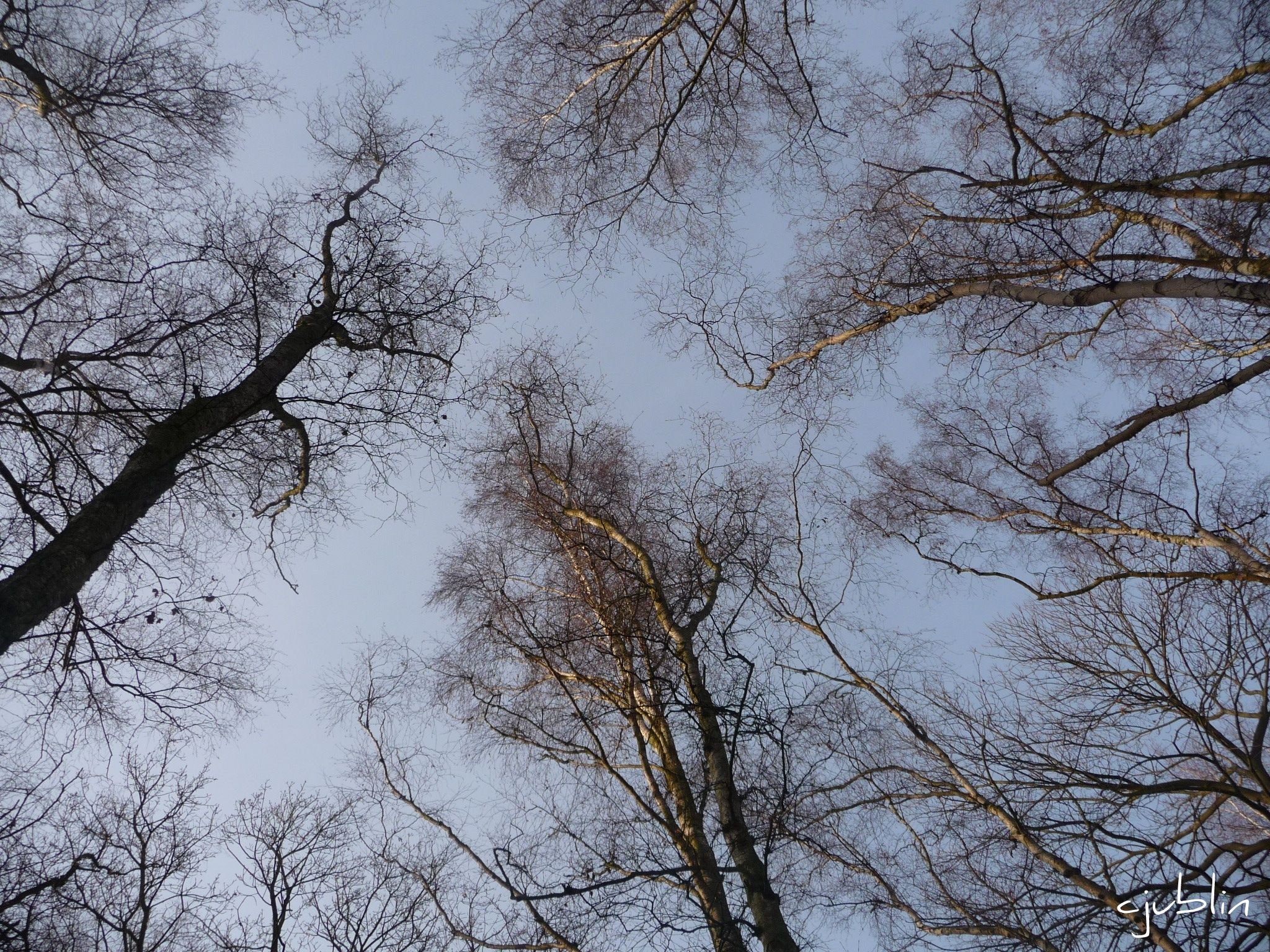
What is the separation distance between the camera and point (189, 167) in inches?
239

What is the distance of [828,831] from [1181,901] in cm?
239

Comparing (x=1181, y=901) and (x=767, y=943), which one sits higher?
(x=1181, y=901)

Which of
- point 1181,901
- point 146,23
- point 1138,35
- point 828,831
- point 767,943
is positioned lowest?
point 767,943

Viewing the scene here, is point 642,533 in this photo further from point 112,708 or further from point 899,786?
point 112,708

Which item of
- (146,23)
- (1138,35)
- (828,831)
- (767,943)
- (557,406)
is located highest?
(1138,35)

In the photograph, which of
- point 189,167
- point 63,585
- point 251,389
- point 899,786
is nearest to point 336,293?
point 251,389

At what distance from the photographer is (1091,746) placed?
215 inches

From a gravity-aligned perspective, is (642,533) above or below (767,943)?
above

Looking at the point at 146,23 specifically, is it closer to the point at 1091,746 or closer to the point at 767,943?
the point at 767,943

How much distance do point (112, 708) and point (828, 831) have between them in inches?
225

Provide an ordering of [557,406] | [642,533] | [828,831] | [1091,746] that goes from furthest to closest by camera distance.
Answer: [557,406] → [642,533] → [828,831] → [1091,746]

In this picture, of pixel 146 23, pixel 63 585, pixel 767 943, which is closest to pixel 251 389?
pixel 63 585

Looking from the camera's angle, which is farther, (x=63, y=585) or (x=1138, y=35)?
(x=1138, y=35)

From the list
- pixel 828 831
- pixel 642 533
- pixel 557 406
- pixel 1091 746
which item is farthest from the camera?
pixel 557 406
